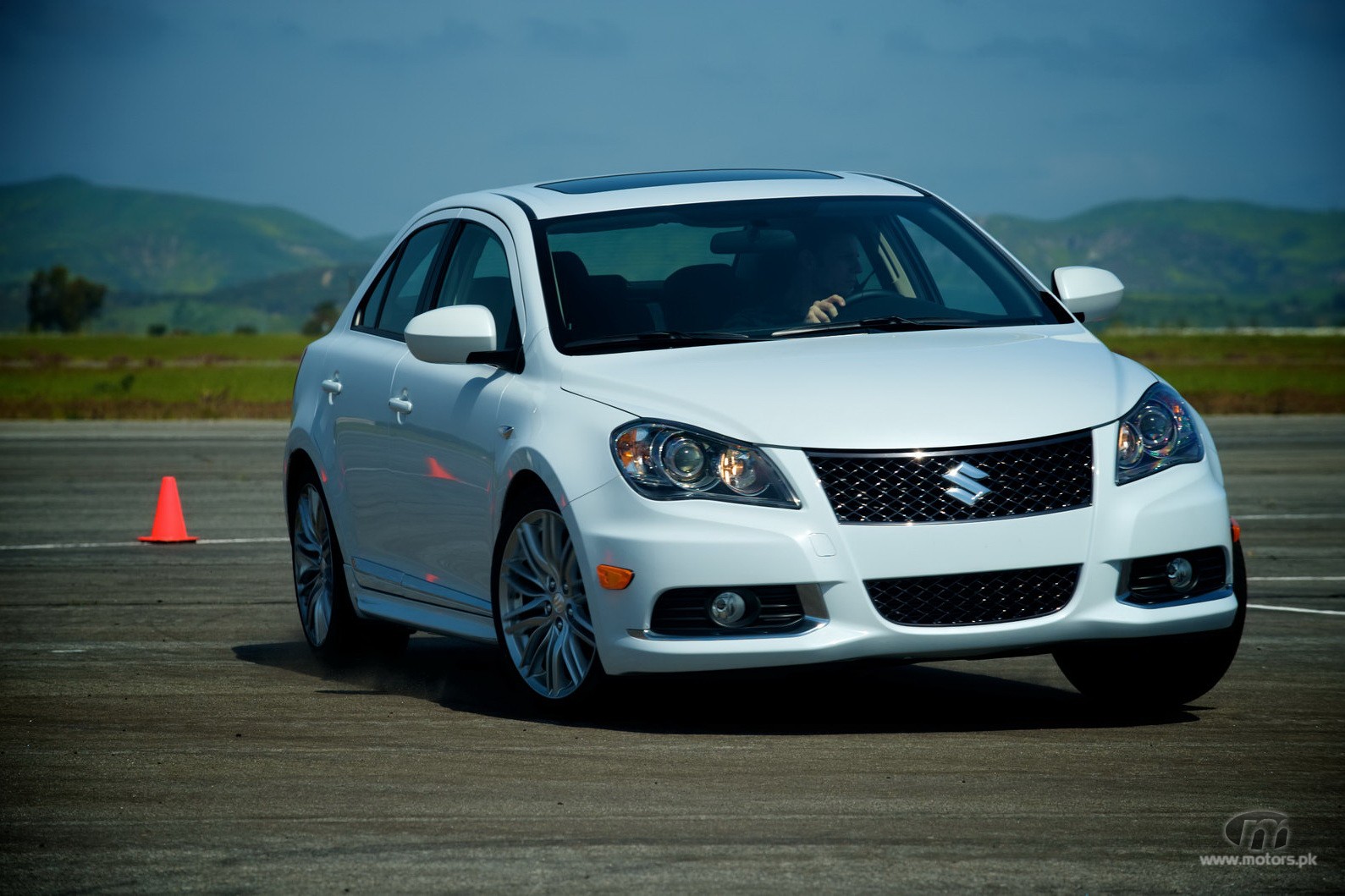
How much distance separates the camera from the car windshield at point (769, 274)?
7637 millimetres

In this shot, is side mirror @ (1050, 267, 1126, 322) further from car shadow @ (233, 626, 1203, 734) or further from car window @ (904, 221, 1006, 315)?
car shadow @ (233, 626, 1203, 734)

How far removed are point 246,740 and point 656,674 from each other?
138cm

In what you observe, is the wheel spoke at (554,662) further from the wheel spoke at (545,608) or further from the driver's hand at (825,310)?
the driver's hand at (825,310)

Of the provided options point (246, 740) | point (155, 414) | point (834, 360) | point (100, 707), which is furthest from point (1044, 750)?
point (155, 414)

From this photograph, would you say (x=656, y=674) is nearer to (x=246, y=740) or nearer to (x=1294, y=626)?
(x=246, y=740)

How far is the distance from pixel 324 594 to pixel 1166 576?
13.3ft

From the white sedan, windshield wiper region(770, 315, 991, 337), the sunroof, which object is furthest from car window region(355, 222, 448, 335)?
windshield wiper region(770, 315, 991, 337)

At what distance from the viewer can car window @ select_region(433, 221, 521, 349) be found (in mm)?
8016

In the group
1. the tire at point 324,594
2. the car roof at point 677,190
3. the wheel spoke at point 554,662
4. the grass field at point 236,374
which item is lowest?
the grass field at point 236,374

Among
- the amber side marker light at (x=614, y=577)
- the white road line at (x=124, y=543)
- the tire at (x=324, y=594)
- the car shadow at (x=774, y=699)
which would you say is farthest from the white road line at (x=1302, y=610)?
the white road line at (x=124, y=543)

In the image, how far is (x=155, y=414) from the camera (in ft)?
149

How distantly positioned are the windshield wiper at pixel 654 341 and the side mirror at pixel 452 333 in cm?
32

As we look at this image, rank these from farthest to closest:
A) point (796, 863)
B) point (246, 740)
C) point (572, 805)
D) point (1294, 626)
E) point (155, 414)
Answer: point (155, 414) → point (1294, 626) → point (246, 740) → point (572, 805) → point (796, 863)

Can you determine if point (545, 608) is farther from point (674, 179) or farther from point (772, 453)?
point (674, 179)
